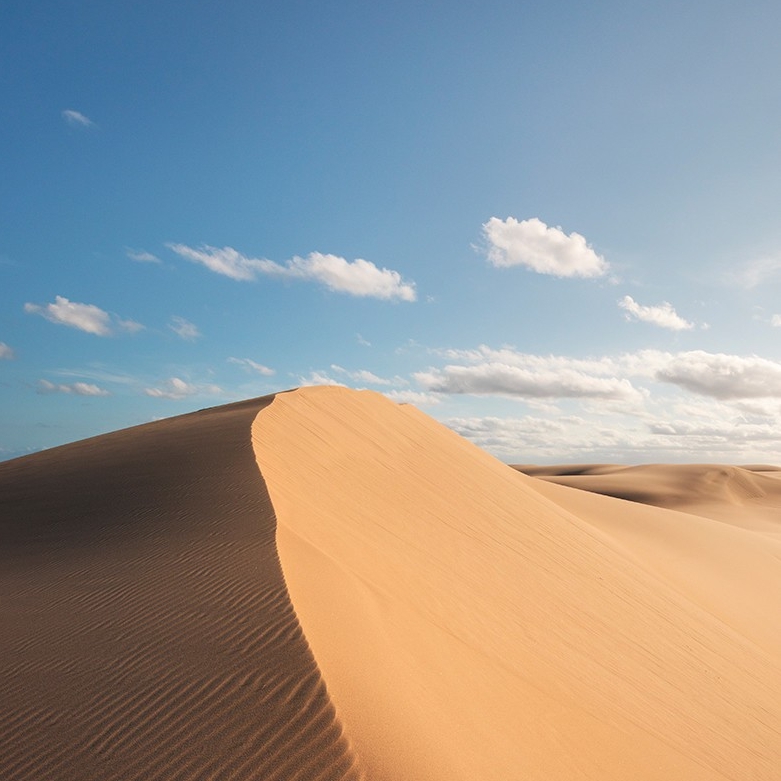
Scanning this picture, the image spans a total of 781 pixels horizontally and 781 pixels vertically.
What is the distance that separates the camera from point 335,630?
4535 mm

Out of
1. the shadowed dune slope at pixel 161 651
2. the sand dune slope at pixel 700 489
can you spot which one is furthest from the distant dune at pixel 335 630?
the sand dune slope at pixel 700 489

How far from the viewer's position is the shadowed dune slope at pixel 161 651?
347cm

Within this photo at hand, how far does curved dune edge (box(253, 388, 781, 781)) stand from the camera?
4145mm

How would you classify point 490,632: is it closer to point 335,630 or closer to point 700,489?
point 335,630

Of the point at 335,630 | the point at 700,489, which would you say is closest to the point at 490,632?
the point at 335,630

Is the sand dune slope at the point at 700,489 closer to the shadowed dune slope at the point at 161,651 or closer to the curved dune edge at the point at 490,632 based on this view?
the curved dune edge at the point at 490,632

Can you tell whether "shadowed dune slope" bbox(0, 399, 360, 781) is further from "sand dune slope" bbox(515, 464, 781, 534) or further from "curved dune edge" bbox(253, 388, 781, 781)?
"sand dune slope" bbox(515, 464, 781, 534)

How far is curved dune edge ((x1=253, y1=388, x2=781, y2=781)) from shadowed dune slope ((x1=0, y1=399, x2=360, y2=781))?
24 centimetres

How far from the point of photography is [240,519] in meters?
7.21

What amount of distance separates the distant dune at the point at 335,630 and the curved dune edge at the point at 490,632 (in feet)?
0.10

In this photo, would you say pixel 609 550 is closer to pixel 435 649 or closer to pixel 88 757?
pixel 435 649

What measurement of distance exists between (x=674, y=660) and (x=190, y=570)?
5912mm

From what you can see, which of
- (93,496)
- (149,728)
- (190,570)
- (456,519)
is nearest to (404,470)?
(456,519)

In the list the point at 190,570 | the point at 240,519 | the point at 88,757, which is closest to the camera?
the point at 88,757
